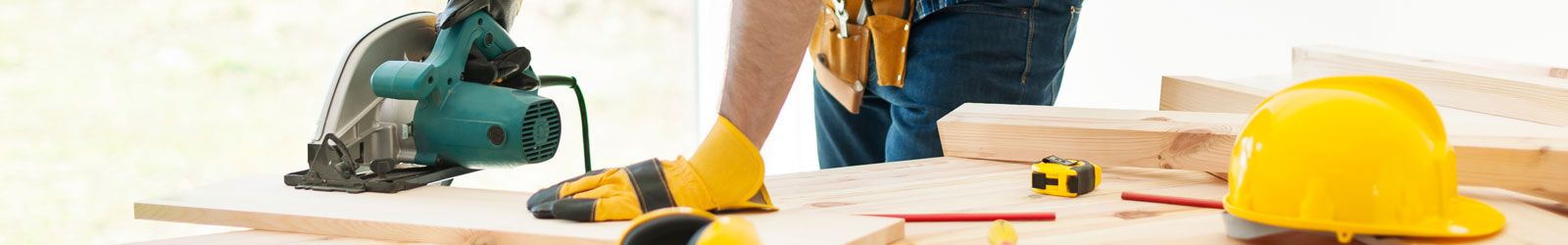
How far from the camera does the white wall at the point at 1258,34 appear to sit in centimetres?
260

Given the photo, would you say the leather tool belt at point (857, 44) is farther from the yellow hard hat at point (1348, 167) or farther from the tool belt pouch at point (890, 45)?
the yellow hard hat at point (1348, 167)

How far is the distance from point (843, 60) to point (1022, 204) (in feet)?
2.64

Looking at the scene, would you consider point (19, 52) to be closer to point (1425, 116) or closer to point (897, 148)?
point (897, 148)

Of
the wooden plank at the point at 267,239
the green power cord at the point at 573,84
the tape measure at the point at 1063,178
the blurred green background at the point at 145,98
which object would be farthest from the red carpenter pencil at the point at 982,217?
the blurred green background at the point at 145,98

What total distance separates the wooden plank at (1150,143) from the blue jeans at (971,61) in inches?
6.3

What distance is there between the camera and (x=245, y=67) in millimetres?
4055

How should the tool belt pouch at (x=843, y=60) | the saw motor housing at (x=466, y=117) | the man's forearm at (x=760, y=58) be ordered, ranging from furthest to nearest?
the tool belt pouch at (x=843, y=60), the saw motor housing at (x=466, y=117), the man's forearm at (x=760, y=58)

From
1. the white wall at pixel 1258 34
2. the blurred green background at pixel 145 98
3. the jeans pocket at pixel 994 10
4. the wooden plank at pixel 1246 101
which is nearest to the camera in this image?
the wooden plank at pixel 1246 101

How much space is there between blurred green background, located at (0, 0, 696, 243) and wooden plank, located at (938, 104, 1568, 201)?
275 centimetres

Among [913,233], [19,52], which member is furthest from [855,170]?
[19,52]

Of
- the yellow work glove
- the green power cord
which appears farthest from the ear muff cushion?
the green power cord

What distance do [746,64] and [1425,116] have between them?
75 centimetres

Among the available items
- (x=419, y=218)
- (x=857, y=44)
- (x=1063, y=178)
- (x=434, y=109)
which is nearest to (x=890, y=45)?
(x=857, y=44)

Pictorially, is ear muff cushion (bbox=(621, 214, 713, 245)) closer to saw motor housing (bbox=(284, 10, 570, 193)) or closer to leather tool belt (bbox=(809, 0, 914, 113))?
saw motor housing (bbox=(284, 10, 570, 193))
